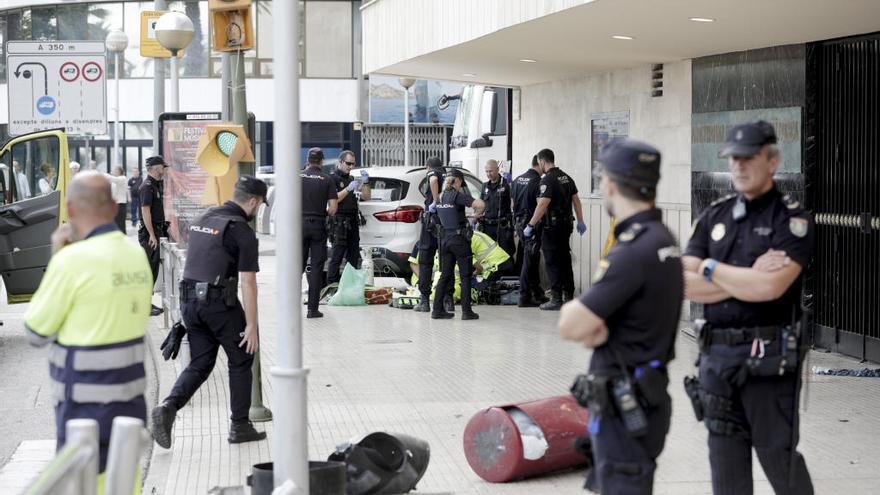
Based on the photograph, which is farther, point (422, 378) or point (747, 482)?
point (422, 378)

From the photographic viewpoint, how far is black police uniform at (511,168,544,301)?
1630 cm

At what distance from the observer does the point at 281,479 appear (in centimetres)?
594

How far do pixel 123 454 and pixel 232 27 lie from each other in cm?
482

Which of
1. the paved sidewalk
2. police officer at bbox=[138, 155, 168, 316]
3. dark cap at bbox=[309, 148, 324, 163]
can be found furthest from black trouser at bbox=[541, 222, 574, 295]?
police officer at bbox=[138, 155, 168, 316]

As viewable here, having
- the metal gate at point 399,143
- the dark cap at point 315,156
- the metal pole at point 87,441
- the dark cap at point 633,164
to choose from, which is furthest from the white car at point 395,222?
the metal gate at point 399,143

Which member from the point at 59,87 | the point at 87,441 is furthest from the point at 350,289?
the point at 87,441

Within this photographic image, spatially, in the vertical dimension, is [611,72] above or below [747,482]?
above

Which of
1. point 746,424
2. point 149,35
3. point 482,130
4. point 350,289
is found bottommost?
point 350,289

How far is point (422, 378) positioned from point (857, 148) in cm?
424

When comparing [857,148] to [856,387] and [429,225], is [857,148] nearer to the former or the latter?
[856,387]

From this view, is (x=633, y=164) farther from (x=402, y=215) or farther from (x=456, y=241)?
(x=402, y=215)

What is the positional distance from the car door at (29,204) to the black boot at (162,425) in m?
6.85

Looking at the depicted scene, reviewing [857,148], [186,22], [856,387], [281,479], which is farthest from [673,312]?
[186,22]

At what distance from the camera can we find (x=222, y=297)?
823 centimetres
